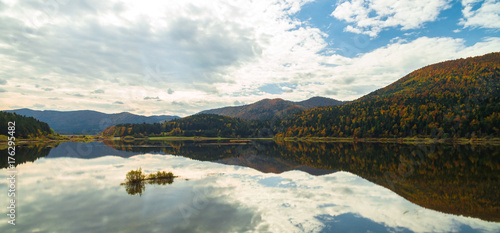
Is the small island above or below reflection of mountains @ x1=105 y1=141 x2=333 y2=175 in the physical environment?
above

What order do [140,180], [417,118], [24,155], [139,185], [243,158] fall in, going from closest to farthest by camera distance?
[139,185] → [140,180] → [243,158] → [24,155] → [417,118]

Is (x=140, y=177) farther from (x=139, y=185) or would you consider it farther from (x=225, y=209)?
(x=225, y=209)

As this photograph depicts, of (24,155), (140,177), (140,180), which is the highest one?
(24,155)

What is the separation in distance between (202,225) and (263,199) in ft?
23.8

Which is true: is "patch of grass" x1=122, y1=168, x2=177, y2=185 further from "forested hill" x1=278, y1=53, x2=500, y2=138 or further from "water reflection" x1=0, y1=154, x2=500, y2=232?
"forested hill" x1=278, y1=53, x2=500, y2=138

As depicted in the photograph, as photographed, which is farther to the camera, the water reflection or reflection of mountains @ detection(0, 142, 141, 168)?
reflection of mountains @ detection(0, 142, 141, 168)

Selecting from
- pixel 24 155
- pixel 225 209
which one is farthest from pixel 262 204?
pixel 24 155

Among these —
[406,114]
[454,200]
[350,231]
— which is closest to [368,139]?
[406,114]

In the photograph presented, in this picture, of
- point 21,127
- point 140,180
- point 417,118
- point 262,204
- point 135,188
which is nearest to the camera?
point 262,204

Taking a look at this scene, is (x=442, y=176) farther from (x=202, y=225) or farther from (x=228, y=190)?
(x=202, y=225)

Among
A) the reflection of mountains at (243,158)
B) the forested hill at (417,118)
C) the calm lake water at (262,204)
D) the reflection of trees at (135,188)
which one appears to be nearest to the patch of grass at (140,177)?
the reflection of trees at (135,188)

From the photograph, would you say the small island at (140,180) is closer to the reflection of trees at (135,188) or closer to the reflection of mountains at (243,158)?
the reflection of trees at (135,188)

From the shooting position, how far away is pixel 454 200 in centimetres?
1869

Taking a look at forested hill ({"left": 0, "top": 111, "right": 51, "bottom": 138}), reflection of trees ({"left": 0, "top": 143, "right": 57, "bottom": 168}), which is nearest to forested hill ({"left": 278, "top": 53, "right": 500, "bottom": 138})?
reflection of trees ({"left": 0, "top": 143, "right": 57, "bottom": 168})
